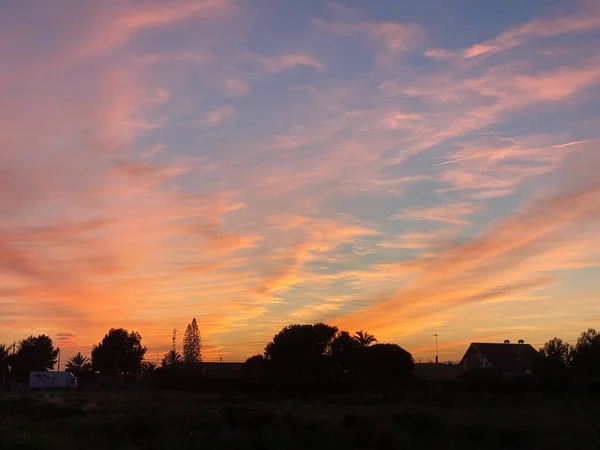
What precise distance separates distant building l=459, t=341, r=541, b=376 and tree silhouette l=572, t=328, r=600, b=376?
15547mm

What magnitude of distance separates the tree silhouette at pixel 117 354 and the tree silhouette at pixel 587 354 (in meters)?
77.7

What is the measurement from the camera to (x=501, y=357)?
257ft

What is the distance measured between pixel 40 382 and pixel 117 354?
23.3 m

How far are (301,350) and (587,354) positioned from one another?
1192 inches

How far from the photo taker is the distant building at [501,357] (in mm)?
73125

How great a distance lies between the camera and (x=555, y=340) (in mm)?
57594

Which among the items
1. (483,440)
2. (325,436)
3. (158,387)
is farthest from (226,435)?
(158,387)

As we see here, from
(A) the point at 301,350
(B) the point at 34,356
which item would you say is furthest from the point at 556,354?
(B) the point at 34,356

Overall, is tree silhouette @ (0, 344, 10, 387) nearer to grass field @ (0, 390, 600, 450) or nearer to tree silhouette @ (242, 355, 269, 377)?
tree silhouette @ (242, 355, 269, 377)

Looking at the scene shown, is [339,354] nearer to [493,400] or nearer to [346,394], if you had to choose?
[346,394]

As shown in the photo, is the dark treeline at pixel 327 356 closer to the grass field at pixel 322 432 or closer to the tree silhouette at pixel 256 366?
the tree silhouette at pixel 256 366

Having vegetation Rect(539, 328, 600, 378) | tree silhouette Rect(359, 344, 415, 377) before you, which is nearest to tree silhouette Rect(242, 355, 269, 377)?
tree silhouette Rect(359, 344, 415, 377)

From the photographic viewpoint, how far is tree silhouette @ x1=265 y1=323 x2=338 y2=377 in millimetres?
72625

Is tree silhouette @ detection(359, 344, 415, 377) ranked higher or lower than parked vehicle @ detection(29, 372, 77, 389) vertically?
higher
